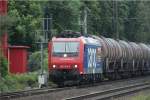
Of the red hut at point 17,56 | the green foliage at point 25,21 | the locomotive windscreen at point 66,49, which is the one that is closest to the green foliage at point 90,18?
the green foliage at point 25,21

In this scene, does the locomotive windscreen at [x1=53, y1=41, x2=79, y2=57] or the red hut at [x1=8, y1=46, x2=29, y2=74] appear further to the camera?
the red hut at [x1=8, y1=46, x2=29, y2=74]

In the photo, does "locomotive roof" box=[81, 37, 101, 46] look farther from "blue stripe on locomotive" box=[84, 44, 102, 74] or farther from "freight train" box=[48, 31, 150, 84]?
"blue stripe on locomotive" box=[84, 44, 102, 74]

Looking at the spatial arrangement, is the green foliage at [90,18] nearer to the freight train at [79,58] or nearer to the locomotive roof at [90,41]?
the freight train at [79,58]

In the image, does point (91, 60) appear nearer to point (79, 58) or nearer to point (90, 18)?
point (79, 58)

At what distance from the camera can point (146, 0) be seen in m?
97.5

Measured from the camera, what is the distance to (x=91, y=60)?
33.4m

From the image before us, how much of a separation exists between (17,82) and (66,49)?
10.6ft

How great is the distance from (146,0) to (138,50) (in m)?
48.1

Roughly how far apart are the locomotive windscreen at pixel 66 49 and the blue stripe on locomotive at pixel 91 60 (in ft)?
1.87

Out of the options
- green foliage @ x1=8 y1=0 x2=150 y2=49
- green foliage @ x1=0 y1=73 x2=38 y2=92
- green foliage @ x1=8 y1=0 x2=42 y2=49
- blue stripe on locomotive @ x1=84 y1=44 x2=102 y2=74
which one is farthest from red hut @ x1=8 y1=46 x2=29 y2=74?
green foliage @ x1=8 y1=0 x2=42 y2=49

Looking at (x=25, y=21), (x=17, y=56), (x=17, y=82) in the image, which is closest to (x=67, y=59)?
(x=17, y=82)

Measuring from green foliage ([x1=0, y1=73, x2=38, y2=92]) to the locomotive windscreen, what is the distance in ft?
8.25

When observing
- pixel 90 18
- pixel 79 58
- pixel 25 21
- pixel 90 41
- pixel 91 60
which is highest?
pixel 90 18

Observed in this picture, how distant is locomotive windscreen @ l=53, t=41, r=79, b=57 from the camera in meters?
31.9
